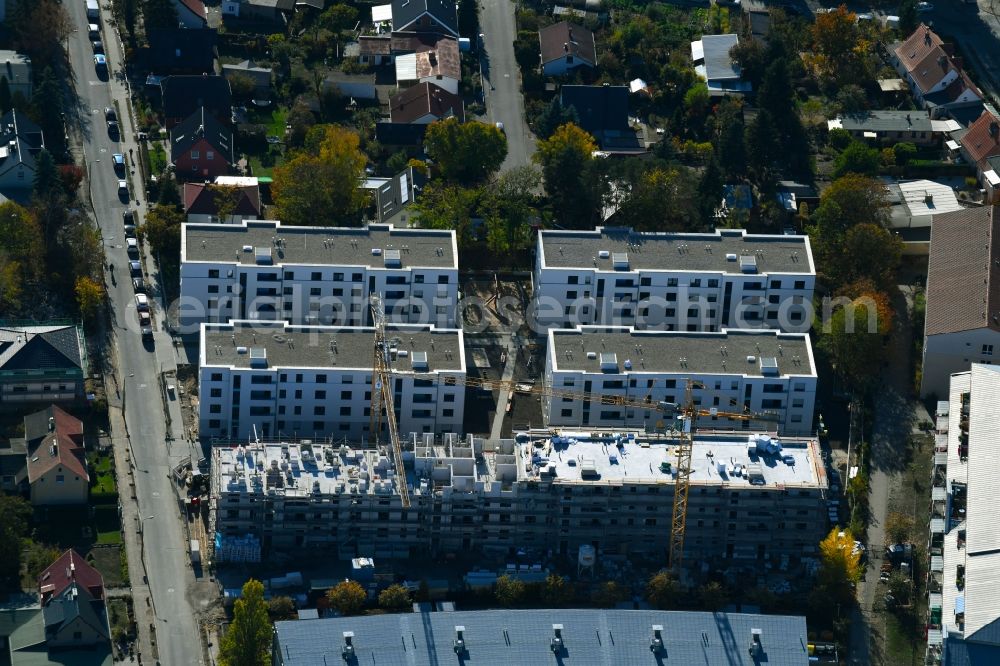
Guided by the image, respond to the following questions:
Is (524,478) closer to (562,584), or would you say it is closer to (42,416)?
(562,584)

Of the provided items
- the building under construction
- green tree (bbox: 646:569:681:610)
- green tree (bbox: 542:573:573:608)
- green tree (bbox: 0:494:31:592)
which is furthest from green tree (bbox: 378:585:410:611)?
green tree (bbox: 0:494:31:592)

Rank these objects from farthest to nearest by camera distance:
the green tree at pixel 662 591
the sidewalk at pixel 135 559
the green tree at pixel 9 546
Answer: the green tree at pixel 662 591 < the green tree at pixel 9 546 < the sidewalk at pixel 135 559

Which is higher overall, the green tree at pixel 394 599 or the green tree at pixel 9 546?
the green tree at pixel 9 546

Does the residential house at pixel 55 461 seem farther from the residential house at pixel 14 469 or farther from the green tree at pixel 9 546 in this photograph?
the green tree at pixel 9 546

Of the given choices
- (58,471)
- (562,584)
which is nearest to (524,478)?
(562,584)

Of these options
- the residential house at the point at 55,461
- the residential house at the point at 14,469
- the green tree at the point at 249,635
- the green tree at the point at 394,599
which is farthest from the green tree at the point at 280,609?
the residential house at the point at 14,469

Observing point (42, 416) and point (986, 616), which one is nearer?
point (986, 616)

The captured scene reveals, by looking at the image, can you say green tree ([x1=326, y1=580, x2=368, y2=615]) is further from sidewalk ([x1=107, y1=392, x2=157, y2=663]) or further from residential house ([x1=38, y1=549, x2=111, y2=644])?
residential house ([x1=38, y1=549, x2=111, y2=644])
